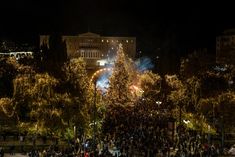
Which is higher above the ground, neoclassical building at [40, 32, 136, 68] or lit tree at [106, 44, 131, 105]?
neoclassical building at [40, 32, 136, 68]

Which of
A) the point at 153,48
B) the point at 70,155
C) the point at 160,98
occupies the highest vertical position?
the point at 153,48

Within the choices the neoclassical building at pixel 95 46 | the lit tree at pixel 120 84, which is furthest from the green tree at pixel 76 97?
the neoclassical building at pixel 95 46

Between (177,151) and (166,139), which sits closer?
(177,151)

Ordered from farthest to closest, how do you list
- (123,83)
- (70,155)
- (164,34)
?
(164,34) → (123,83) → (70,155)

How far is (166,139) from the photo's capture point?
126 ft

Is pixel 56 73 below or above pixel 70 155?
above

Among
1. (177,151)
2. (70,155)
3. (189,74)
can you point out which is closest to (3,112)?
(70,155)

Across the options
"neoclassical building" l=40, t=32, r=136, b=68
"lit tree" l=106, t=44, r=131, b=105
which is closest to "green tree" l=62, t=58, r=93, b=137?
"lit tree" l=106, t=44, r=131, b=105

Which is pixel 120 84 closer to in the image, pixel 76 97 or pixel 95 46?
pixel 76 97

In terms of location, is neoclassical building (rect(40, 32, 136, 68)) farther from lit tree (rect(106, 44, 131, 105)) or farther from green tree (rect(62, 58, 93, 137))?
green tree (rect(62, 58, 93, 137))

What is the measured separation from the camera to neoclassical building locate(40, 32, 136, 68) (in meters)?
121

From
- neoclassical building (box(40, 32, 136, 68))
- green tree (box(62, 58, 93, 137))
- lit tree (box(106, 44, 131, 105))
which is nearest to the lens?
green tree (box(62, 58, 93, 137))

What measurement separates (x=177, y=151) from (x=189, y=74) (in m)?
15.5

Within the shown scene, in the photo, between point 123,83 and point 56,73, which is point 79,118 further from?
point 123,83
